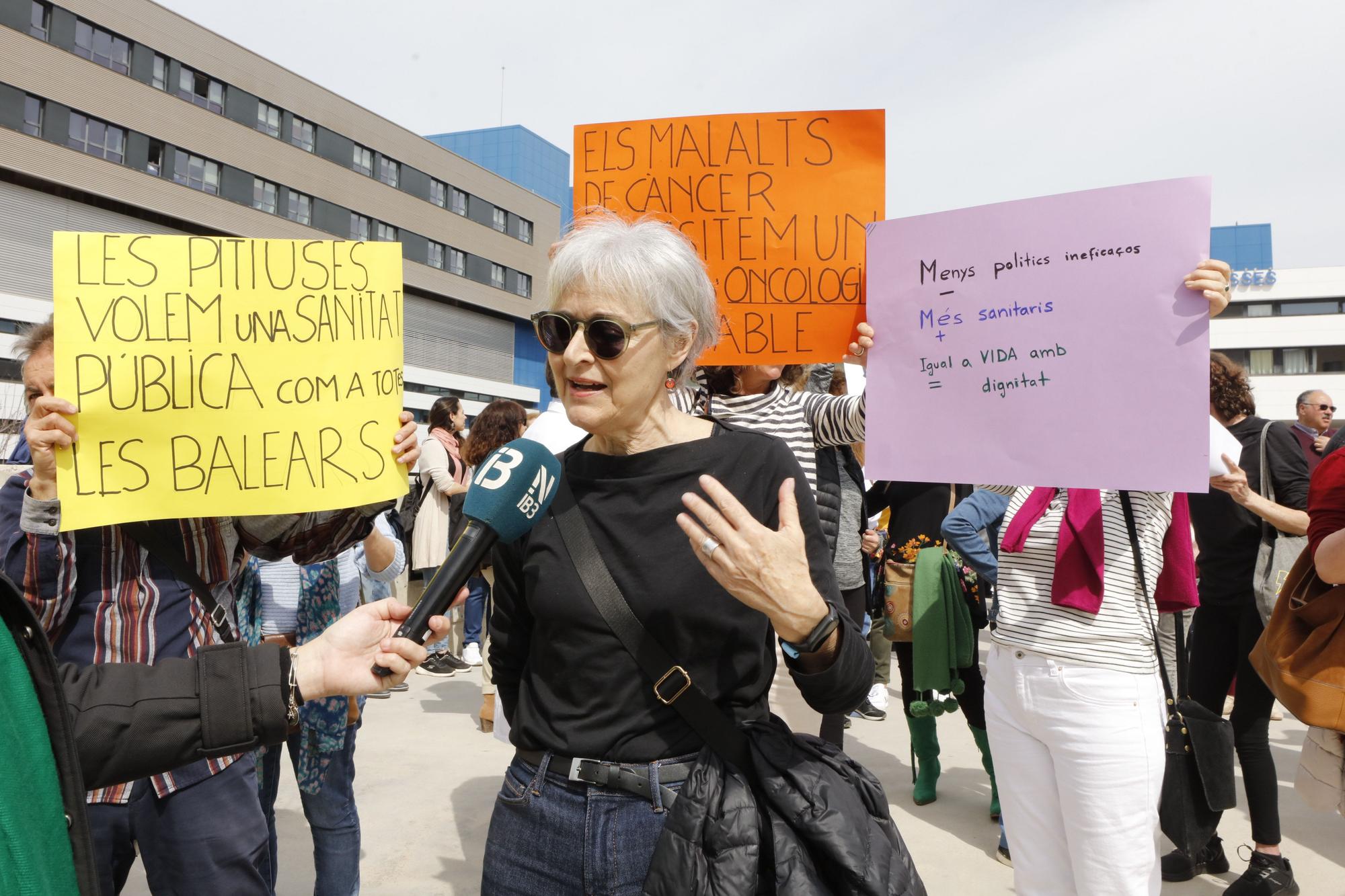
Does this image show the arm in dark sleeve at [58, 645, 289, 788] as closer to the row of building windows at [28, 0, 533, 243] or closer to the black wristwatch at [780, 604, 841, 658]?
the black wristwatch at [780, 604, 841, 658]

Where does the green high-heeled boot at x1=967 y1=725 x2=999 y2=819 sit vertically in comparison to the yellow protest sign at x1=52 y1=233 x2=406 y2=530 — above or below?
below

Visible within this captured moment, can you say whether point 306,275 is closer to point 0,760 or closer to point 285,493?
point 285,493

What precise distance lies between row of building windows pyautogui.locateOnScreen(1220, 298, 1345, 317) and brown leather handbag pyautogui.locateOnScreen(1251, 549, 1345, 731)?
6430 cm

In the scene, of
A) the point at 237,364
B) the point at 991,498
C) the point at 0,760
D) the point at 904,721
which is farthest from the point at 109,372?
the point at 904,721

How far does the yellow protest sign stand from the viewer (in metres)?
2.21

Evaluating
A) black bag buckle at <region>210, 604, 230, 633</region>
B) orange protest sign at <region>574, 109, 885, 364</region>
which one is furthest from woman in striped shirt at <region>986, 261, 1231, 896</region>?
black bag buckle at <region>210, 604, 230, 633</region>

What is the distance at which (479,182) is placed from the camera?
57781mm

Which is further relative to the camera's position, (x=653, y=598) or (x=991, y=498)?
(x=991, y=498)

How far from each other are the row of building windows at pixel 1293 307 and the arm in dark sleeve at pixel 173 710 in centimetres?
6687

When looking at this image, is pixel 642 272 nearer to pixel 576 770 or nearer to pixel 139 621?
A: pixel 576 770

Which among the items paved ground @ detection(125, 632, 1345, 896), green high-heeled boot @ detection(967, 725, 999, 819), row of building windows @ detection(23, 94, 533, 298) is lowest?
paved ground @ detection(125, 632, 1345, 896)

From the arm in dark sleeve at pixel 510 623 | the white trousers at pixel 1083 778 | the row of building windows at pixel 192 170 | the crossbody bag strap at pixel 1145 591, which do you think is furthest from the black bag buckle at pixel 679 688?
the row of building windows at pixel 192 170

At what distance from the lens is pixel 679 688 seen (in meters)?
1.83

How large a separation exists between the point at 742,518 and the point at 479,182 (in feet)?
196
